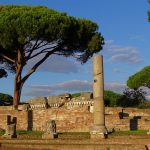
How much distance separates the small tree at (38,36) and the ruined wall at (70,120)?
12.3 feet

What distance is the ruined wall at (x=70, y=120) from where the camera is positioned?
70.9ft

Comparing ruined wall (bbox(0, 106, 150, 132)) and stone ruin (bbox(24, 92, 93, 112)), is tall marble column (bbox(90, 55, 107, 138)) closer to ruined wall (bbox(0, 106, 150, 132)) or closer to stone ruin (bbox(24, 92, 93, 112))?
ruined wall (bbox(0, 106, 150, 132))

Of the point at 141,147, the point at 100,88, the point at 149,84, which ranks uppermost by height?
the point at 149,84

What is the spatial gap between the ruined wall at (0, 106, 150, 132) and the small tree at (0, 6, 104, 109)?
3744mm

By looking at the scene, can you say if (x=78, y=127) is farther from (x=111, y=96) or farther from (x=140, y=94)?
(x=111, y=96)

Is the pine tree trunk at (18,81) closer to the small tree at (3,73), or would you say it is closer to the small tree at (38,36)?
the small tree at (38,36)

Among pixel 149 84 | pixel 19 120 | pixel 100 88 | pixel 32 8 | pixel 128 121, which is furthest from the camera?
pixel 149 84

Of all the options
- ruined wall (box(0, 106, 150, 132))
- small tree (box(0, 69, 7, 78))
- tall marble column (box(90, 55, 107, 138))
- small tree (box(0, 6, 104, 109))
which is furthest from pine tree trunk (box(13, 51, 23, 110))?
tall marble column (box(90, 55, 107, 138))

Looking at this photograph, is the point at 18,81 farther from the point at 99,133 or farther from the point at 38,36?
the point at 99,133

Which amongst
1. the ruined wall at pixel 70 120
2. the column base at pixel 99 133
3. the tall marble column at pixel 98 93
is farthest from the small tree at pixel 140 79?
the column base at pixel 99 133

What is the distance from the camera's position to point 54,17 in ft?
95.2

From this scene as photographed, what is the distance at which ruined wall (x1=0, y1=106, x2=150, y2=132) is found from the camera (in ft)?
70.9

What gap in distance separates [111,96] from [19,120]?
28.8m

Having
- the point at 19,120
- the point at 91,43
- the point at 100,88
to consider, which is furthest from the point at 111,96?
the point at 100,88
